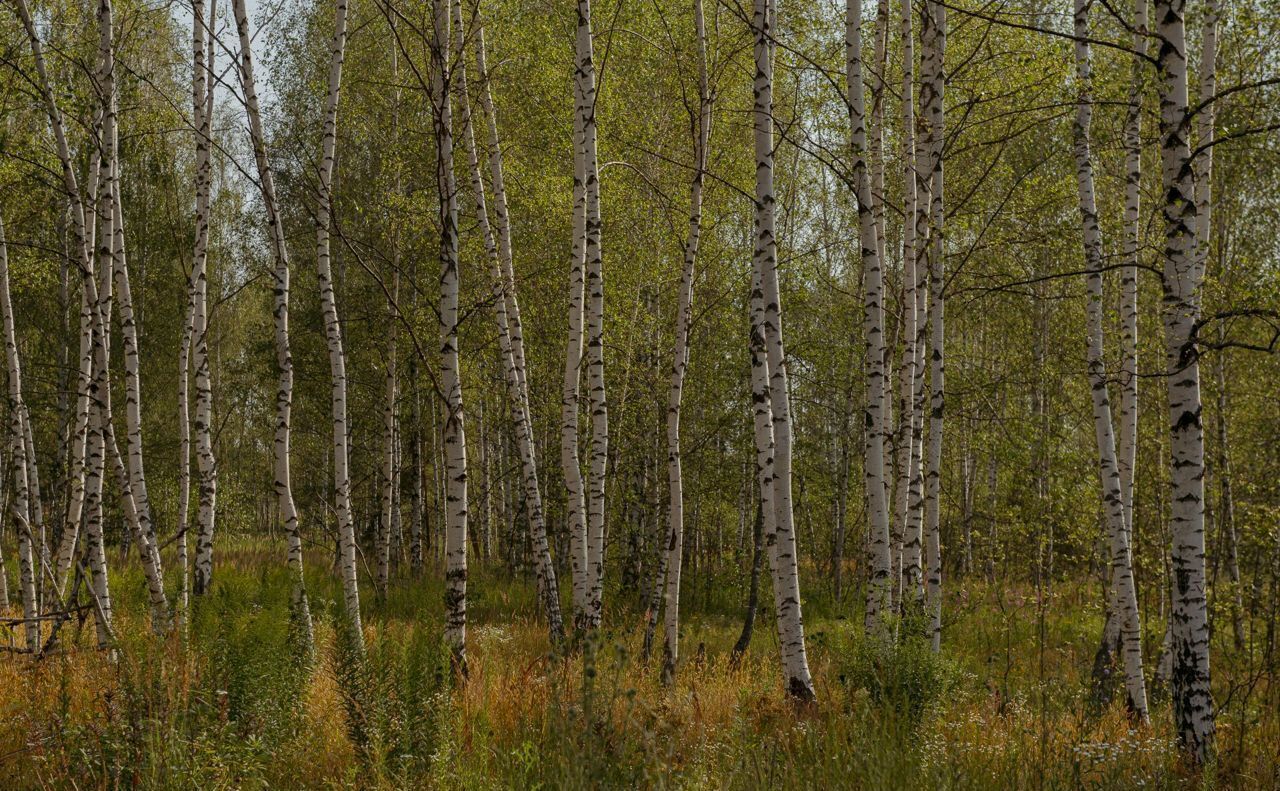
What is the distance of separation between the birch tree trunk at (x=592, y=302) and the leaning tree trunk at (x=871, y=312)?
2130 mm

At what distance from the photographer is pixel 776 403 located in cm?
639

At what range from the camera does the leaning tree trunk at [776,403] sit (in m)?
6.20

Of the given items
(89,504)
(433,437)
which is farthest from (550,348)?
(89,504)

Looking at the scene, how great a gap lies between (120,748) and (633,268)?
362 inches

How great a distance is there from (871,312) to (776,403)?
1.39 metres

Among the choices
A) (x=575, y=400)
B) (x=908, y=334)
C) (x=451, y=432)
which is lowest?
(x=451, y=432)

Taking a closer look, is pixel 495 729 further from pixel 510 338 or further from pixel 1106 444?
pixel 1106 444

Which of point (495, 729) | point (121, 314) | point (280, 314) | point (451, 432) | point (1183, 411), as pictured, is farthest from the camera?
point (280, 314)

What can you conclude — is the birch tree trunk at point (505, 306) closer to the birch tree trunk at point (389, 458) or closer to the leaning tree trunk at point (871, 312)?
the leaning tree trunk at point (871, 312)

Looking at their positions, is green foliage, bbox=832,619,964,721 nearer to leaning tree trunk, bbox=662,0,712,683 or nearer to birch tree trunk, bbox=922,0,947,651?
birch tree trunk, bbox=922,0,947,651

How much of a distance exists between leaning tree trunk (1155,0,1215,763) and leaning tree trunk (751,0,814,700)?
2.32 metres

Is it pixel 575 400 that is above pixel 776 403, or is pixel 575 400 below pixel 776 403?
above

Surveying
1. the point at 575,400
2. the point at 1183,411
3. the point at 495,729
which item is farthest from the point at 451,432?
the point at 1183,411

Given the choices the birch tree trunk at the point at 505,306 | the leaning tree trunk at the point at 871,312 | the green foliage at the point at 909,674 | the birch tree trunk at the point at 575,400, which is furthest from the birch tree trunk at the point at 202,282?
the green foliage at the point at 909,674
